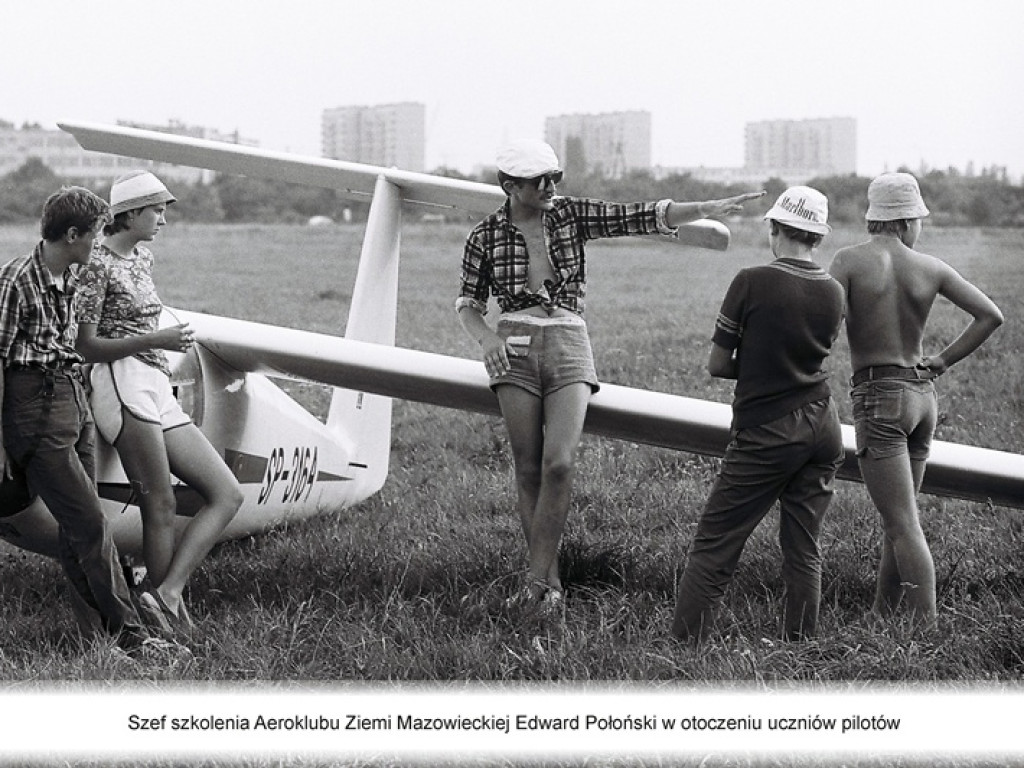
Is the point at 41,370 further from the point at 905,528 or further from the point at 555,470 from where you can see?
the point at 905,528

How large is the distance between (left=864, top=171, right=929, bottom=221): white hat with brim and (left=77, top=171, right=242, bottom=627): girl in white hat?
2752mm

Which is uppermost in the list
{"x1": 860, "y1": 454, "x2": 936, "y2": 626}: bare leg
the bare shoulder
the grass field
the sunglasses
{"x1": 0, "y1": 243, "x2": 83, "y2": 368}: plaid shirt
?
the sunglasses

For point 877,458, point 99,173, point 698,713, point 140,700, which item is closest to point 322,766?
point 140,700

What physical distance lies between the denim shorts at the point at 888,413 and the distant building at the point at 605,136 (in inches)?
722

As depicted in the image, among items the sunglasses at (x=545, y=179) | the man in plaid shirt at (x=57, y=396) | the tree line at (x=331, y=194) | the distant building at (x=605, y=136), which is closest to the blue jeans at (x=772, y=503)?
the sunglasses at (x=545, y=179)

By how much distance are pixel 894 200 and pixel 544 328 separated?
57.8 inches

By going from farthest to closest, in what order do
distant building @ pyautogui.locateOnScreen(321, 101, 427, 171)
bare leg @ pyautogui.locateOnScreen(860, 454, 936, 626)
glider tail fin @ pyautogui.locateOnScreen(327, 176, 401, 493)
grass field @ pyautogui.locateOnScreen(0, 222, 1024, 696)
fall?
distant building @ pyautogui.locateOnScreen(321, 101, 427, 171)
glider tail fin @ pyautogui.locateOnScreen(327, 176, 401, 493)
bare leg @ pyautogui.locateOnScreen(860, 454, 936, 626)
grass field @ pyautogui.locateOnScreen(0, 222, 1024, 696)

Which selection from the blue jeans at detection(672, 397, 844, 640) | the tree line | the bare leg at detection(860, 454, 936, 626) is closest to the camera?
the blue jeans at detection(672, 397, 844, 640)

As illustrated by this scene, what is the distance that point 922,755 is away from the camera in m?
3.70

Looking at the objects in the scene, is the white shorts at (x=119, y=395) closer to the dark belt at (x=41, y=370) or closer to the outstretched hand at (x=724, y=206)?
the dark belt at (x=41, y=370)

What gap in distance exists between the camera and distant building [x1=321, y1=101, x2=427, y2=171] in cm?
3169

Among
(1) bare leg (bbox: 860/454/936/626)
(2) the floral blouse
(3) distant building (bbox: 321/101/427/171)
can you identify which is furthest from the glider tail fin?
(3) distant building (bbox: 321/101/427/171)

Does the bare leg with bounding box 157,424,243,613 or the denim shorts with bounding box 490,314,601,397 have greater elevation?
the denim shorts with bounding box 490,314,601,397

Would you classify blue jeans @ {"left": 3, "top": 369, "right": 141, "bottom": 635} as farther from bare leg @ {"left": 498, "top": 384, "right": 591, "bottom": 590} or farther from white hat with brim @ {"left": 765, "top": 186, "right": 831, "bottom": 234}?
white hat with brim @ {"left": 765, "top": 186, "right": 831, "bottom": 234}
